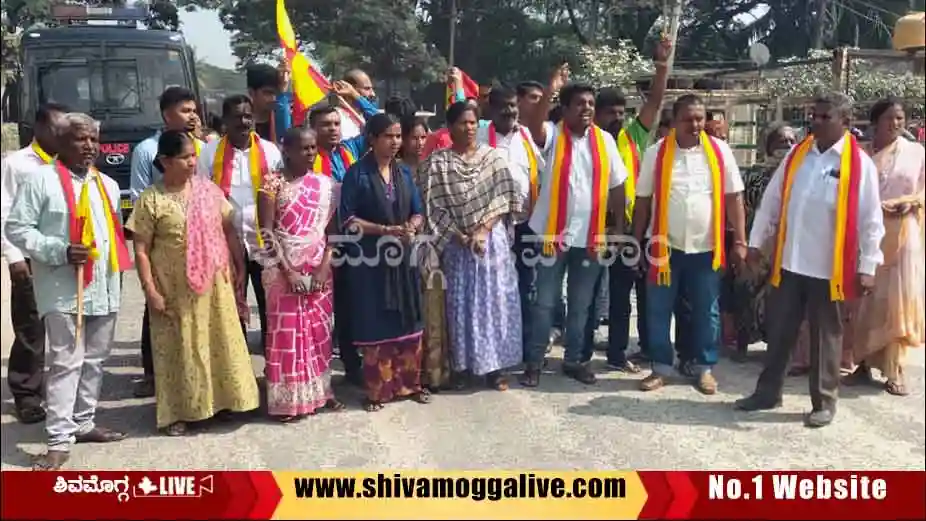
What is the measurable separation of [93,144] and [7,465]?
1329 mm

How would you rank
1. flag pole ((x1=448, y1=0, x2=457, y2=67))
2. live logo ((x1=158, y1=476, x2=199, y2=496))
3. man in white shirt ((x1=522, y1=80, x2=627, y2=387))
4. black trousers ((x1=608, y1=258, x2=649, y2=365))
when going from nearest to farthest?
live logo ((x1=158, y1=476, x2=199, y2=496)) → flag pole ((x1=448, y1=0, x2=457, y2=67)) → man in white shirt ((x1=522, y1=80, x2=627, y2=387)) → black trousers ((x1=608, y1=258, x2=649, y2=365))

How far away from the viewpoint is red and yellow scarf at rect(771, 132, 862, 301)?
327 centimetres

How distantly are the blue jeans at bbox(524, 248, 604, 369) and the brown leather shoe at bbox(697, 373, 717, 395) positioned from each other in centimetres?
67

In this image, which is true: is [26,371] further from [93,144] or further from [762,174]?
[762,174]

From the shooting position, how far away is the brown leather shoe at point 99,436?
337 centimetres

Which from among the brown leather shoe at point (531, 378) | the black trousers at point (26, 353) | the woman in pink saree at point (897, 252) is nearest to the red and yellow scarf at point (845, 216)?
the woman in pink saree at point (897, 252)

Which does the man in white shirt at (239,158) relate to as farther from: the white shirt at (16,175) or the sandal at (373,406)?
the white shirt at (16,175)

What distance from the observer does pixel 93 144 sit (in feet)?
10.2

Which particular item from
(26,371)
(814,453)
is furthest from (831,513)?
(26,371)

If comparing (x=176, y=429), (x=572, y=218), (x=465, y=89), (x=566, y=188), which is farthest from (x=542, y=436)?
(x=465, y=89)

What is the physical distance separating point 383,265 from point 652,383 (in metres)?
1.58

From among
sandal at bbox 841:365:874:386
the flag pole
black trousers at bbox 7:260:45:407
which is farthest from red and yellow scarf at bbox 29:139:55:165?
sandal at bbox 841:365:874:386

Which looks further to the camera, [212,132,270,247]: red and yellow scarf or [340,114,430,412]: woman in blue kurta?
[212,132,270,247]: red and yellow scarf

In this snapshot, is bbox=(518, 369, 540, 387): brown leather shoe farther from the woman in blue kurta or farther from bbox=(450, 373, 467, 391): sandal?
the woman in blue kurta
